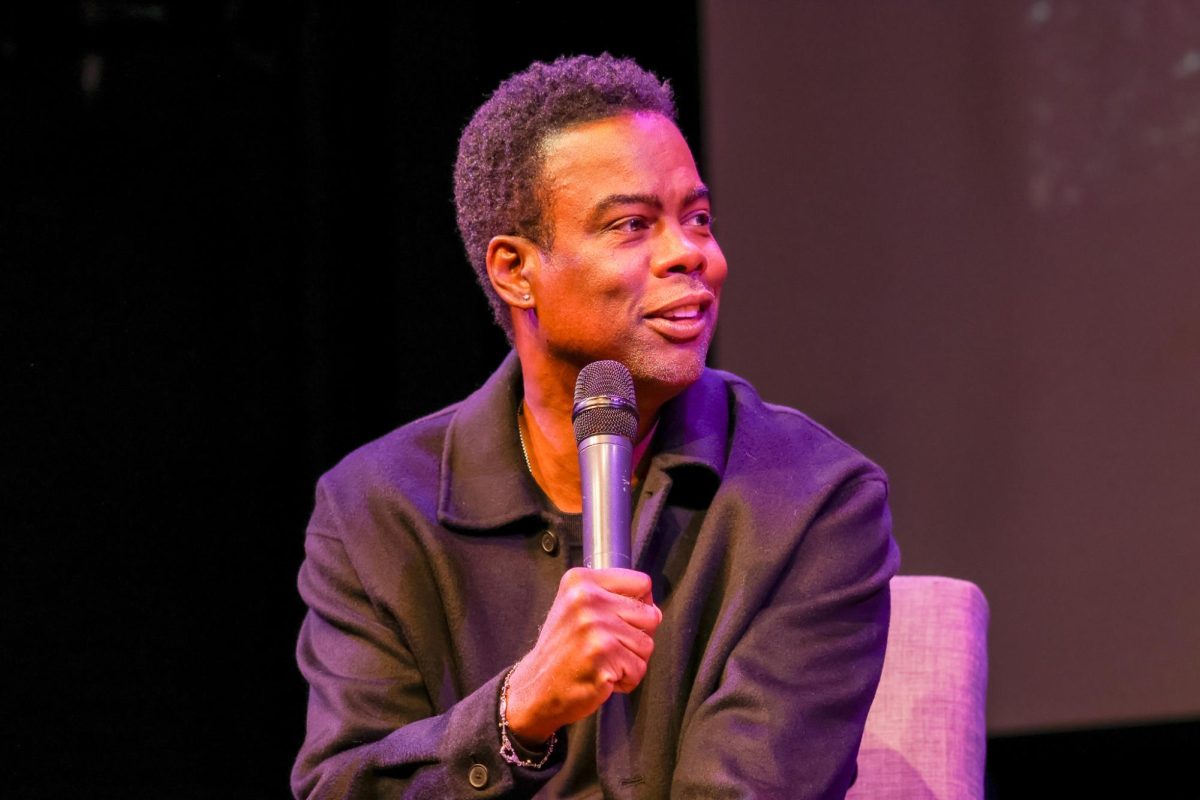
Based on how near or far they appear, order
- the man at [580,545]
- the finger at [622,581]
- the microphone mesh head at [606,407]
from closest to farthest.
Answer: the finger at [622,581], the microphone mesh head at [606,407], the man at [580,545]

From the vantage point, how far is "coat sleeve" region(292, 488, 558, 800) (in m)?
1.85

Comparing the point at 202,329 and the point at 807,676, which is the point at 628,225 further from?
the point at 202,329

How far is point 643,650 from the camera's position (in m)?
1.60

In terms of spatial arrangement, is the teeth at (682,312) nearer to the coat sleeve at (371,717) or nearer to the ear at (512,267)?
the ear at (512,267)

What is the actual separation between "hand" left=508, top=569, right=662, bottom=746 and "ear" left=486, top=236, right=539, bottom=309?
2.09 ft

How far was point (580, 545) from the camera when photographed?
214 cm

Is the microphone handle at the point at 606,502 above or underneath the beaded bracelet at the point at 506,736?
above

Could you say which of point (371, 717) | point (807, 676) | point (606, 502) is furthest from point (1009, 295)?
point (606, 502)

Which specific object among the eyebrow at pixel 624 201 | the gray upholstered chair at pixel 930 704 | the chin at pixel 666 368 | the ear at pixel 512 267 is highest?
the eyebrow at pixel 624 201

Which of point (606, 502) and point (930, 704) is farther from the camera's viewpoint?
point (930, 704)

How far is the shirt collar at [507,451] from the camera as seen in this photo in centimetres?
211

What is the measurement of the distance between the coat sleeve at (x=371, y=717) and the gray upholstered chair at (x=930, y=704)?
0.65 m

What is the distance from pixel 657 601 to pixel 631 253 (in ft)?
1.62

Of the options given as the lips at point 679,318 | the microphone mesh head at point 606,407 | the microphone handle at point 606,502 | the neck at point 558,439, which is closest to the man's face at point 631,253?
the lips at point 679,318
